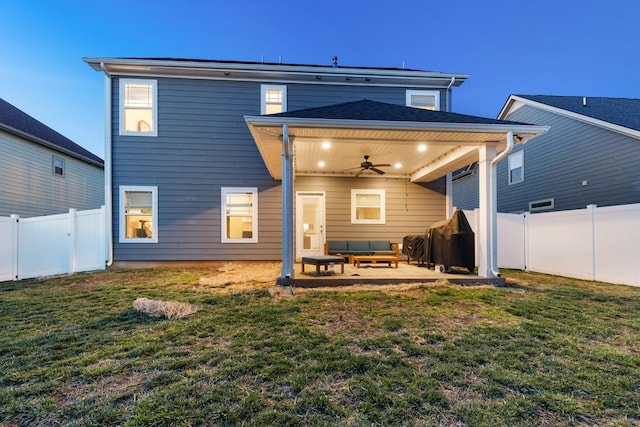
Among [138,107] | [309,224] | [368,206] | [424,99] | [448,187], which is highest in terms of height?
[424,99]

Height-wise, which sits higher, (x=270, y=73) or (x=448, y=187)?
(x=270, y=73)

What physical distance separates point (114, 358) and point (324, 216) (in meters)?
6.79

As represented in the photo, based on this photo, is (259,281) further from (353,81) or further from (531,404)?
(353,81)

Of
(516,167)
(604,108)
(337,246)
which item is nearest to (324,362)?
(337,246)

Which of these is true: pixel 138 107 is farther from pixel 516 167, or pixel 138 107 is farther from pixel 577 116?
pixel 516 167

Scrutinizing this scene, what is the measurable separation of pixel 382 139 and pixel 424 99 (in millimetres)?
4114

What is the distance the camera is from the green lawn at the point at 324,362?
1.82 m

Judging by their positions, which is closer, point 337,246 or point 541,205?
point 337,246

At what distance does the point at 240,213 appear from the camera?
→ 27.6 feet

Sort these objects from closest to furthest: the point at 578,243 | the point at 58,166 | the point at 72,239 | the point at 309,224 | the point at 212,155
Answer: the point at 578,243 < the point at 72,239 < the point at 212,155 < the point at 309,224 < the point at 58,166

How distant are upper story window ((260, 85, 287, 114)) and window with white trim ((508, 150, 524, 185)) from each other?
393 inches

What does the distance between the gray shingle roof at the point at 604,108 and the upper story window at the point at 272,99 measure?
384 inches

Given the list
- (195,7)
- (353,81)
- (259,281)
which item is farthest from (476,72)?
(259,281)

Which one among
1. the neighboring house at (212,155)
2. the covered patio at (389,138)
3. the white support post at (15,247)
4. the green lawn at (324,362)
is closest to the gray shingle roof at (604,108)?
the neighboring house at (212,155)
